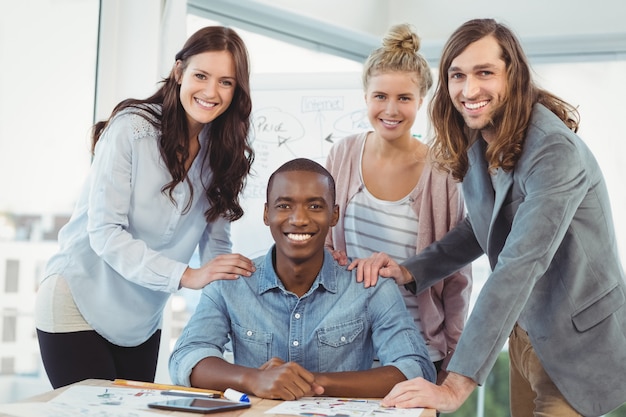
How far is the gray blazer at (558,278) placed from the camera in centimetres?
165

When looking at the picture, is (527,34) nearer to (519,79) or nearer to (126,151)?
(519,79)

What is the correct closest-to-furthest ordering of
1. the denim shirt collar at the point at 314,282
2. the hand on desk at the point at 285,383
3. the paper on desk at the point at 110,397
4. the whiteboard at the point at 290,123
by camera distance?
the paper on desk at the point at 110,397
the hand on desk at the point at 285,383
the denim shirt collar at the point at 314,282
the whiteboard at the point at 290,123

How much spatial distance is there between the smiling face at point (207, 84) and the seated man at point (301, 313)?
1.03 feet

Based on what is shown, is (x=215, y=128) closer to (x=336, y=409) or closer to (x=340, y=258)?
(x=340, y=258)

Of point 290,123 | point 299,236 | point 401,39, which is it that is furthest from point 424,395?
point 290,123

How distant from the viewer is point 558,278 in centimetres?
178

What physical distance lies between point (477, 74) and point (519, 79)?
101 mm

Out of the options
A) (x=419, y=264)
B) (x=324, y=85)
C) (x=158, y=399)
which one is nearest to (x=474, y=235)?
(x=419, y=264)

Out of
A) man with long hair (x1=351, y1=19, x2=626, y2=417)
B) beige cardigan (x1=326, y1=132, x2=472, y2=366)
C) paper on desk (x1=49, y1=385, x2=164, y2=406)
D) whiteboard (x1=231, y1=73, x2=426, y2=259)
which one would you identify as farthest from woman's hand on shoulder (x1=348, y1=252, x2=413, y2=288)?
whiteboard (x1=231, y1=73, x2=426, y2=259)

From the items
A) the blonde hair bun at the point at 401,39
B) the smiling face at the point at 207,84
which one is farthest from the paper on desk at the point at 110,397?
the blonde hair bun at the point at 401,39

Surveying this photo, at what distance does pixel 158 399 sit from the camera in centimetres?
153

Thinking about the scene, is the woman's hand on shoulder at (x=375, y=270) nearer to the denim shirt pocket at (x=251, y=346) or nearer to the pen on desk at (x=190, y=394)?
the denim shirt pocket at (x=251, y=346)

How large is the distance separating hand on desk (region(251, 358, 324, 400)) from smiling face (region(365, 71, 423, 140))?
988 mm

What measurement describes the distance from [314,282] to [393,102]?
689 millimetres
